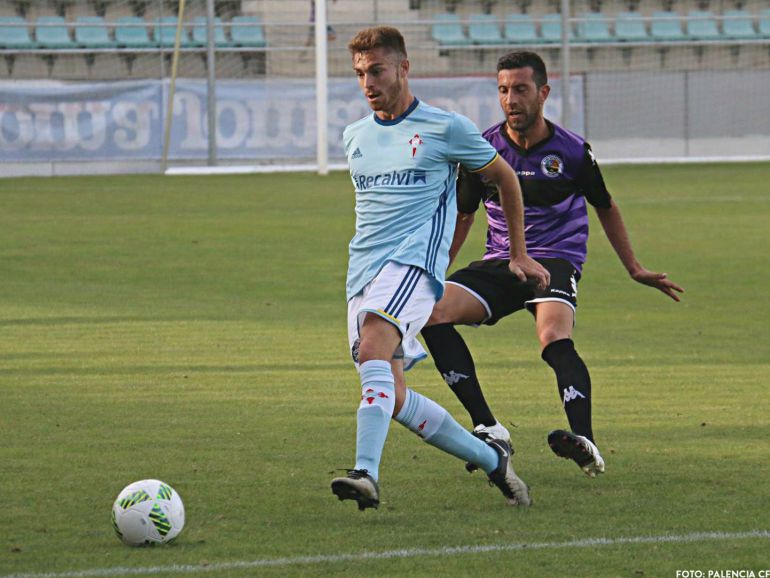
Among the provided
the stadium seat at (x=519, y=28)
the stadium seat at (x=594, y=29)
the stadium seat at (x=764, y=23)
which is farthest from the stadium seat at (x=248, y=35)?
the stadium seat at (x=764, y=23)

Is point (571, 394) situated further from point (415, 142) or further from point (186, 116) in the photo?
point (186, 116)

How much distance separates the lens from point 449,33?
115ft

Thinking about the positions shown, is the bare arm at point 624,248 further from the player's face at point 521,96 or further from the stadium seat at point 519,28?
the stadium seat at point 519,28

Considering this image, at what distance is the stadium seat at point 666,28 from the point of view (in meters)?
36.3

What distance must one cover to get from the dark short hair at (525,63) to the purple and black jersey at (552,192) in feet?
1.10

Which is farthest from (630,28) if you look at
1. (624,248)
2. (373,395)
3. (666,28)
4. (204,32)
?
(373,395)

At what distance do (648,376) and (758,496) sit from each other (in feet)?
11.0

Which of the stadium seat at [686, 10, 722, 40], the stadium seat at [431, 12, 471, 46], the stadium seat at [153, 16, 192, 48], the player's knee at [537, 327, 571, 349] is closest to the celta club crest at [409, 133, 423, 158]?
the player's knee at [537, 327, 571, 349]

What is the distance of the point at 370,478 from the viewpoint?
500 centimetres

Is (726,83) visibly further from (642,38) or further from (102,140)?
(102,140)

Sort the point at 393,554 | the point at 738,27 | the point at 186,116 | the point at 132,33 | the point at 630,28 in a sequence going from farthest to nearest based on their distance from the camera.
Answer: the point at 738,27
the point at 630,28
the point at 132,33
the point at 186,116
the point at 393,554

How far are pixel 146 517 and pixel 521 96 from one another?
2667 mm

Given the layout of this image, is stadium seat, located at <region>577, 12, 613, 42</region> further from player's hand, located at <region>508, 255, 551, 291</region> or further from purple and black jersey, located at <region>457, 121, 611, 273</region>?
player's hand, located at <region>508, 255, 551, 291</region>

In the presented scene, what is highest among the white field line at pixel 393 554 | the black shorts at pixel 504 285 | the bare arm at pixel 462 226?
the bare arm at pixel 462 226
